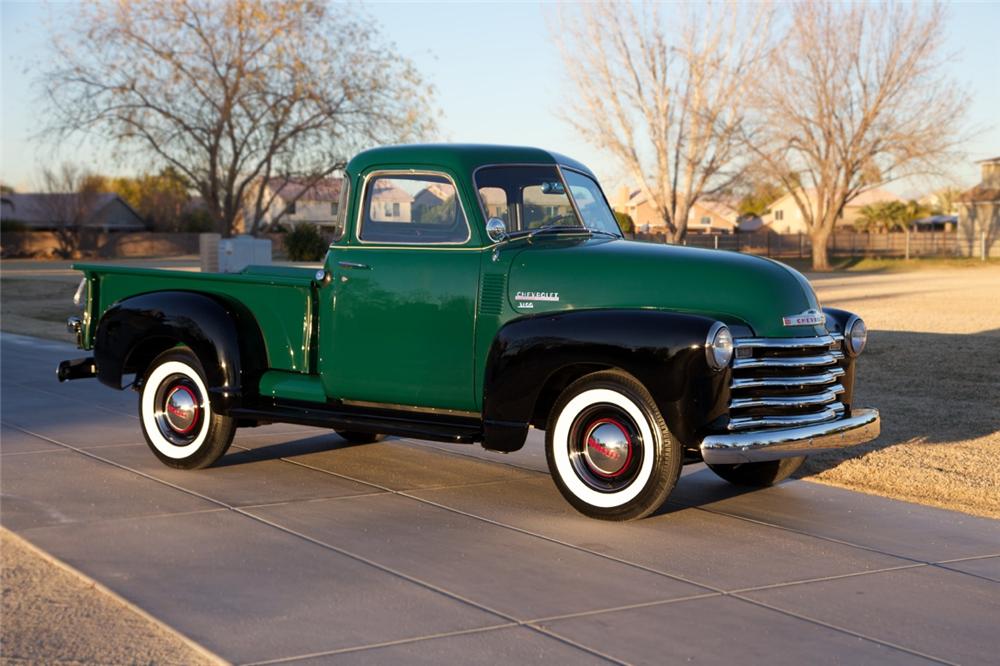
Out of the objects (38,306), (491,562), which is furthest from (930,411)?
(38,306)

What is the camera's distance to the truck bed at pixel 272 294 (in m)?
7.99

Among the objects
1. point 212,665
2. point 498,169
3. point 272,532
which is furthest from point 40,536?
point 498,169

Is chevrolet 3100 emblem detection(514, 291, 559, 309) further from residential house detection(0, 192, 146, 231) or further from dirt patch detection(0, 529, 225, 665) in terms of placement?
residential house detection(0, 192, 146, 231)

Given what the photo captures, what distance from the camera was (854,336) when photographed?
7383mm

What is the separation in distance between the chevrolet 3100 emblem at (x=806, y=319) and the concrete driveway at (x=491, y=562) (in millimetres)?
1145

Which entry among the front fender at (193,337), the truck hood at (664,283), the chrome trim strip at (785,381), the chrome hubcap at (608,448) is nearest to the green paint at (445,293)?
the truck hood at (664,283)

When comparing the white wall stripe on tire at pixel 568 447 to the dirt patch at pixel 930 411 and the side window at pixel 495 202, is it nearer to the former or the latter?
the side window at pixel 495 202

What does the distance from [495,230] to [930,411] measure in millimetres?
5526

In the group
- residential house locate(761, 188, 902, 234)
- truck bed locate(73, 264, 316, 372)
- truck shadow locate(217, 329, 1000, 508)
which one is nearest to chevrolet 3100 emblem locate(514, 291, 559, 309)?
truck shadow locate(217, 329, 1000, 508)

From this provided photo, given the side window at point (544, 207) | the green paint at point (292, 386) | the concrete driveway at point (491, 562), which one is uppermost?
the side window at point (544, 207)

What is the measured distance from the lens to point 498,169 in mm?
7680

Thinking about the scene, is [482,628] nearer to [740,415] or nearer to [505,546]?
[505,546]

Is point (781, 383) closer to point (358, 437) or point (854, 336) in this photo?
point (854, 336)

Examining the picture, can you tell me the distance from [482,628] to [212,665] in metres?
1.10
